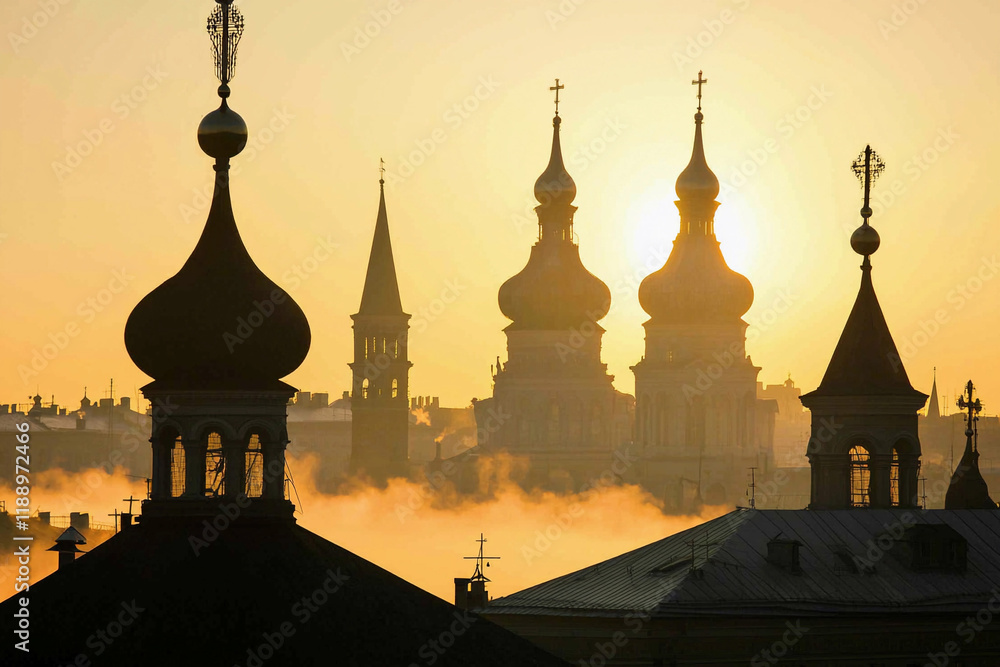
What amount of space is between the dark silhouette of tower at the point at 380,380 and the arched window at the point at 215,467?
11708 cm

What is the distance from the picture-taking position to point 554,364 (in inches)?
7077

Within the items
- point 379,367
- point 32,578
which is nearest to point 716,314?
point 379,367

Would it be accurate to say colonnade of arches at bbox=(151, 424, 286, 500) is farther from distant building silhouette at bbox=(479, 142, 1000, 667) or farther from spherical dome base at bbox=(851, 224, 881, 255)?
spherical dome base at bbox=(851, 224, 881, 255)

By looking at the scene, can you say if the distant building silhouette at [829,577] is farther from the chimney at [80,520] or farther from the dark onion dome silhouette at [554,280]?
the dark onion dome silhouette at [554,280]

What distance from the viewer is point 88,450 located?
587ft

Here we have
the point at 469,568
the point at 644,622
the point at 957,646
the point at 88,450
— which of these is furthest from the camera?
the point at 88,450

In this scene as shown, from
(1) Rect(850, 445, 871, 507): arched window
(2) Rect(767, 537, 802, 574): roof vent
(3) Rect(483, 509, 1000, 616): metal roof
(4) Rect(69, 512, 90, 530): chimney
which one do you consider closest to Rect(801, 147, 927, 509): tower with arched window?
(1) Rect(850, 445, 871, 507): arched window

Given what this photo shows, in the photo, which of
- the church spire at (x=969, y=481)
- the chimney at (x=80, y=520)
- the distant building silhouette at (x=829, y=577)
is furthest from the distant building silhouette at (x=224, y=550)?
the chimney at (x=80, y=520)

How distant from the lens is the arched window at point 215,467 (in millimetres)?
49031

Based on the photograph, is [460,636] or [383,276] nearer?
[460,636]

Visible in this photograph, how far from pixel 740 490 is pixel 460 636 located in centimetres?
12806

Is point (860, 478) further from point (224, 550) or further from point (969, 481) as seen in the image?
point (224, 550)

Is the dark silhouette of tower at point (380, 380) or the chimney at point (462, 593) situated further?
the dark silhouette of tower at point (380, 380)

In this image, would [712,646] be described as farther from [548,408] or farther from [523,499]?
[548,408]
